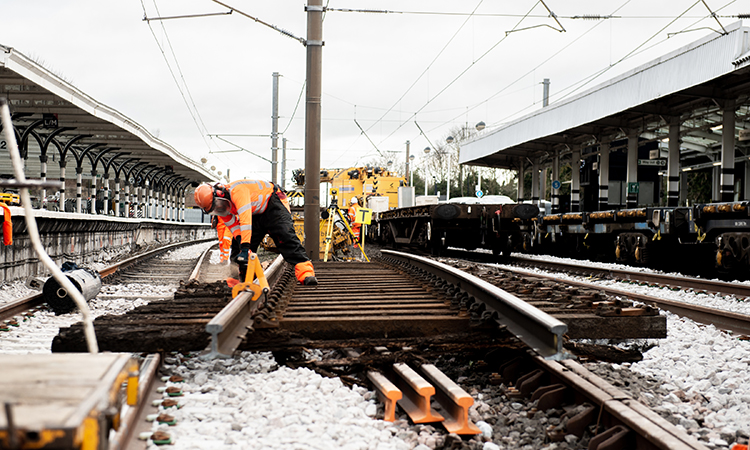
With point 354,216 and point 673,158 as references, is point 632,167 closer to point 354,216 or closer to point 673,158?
point 673,158

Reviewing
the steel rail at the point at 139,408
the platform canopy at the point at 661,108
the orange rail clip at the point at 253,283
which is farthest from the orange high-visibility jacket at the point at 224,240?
the platform canopy at the point at 661,108

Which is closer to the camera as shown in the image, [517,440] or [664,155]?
[517,440]

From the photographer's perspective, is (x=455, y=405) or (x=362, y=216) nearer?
(x=455, y=405)

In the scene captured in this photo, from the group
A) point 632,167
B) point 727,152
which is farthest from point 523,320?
point 632,167

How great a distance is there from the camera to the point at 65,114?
41.0 feet

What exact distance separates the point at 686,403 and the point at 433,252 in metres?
13.3

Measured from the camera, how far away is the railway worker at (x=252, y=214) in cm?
559

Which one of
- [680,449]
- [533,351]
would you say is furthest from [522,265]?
[680,449]

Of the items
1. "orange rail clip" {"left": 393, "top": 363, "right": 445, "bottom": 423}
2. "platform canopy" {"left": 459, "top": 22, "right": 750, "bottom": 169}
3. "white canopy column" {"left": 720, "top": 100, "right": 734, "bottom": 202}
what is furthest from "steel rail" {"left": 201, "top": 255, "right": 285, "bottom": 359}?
"white canopy column" {"left": 720, "top": 100, "right": 734, "bottom": 202}

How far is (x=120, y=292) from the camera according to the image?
8.40 metres

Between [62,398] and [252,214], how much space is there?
476 centimetres

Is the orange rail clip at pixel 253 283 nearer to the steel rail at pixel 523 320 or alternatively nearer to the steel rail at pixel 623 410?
the steel rail at pixel 523 320

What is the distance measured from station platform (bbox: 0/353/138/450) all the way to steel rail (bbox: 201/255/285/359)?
1.46 metres

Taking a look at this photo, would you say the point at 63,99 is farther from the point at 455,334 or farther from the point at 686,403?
the point at 686,403
